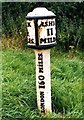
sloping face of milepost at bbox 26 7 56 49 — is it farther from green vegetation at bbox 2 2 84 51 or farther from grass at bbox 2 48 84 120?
green vegetation at bbox 2 2 84 51

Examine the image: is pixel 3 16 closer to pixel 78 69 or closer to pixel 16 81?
pixel 78 69

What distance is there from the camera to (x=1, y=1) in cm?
758

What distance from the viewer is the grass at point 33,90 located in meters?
3.86

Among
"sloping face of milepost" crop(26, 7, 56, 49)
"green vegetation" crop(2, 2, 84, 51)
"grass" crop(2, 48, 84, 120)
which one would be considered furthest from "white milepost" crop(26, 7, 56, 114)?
"green vegetation" crop(2, 2, 84, 51)

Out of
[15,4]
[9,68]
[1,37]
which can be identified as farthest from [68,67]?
[15,4]

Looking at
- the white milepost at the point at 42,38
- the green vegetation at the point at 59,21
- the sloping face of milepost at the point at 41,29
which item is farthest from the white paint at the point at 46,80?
the green vegetation at the point at 59,21

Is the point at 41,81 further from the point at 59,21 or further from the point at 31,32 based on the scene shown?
the point at 59,21

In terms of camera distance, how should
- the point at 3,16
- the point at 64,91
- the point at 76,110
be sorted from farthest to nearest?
the point at 3,16 → the point at 64,91 → the point at 76,110

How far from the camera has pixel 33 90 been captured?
4203 millimetres

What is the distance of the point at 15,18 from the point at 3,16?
26 cm

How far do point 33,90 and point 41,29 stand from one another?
0.85 metres

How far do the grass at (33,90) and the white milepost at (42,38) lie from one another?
28cm

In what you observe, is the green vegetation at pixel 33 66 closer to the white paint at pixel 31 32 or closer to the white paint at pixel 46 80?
the white paint at pixel 46 80

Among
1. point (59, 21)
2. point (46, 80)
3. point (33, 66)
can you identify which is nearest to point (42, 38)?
point (46, 80)
